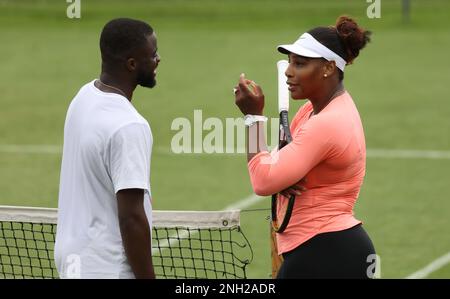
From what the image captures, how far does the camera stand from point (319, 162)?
657 centimetres

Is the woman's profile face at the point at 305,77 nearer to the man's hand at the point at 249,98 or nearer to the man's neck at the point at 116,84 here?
the man's hand at the point at 249,98

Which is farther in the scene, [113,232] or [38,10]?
[38,10]

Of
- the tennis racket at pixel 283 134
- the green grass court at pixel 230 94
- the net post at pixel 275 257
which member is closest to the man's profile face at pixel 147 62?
the tennis racket at pixel 283 134

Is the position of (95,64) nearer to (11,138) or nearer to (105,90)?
(11,138)

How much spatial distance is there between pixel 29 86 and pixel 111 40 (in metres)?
18.5

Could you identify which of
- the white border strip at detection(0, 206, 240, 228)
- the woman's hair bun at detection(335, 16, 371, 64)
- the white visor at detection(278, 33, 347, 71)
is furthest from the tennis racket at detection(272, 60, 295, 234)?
the white border strip at detection(0, 206, 240, 228)

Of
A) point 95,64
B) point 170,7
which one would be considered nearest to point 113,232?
point 95,64

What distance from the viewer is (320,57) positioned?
22.1ft

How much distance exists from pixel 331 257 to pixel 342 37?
4.63 ft

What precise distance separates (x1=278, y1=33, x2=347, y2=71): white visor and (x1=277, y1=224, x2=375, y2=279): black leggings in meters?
1.09

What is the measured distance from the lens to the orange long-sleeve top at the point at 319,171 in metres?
6.47

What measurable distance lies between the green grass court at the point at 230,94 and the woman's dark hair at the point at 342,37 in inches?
210

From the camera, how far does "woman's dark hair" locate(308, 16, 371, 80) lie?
679 cm

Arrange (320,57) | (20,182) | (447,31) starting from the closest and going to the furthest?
(320,57), (20,182), (447,31)
